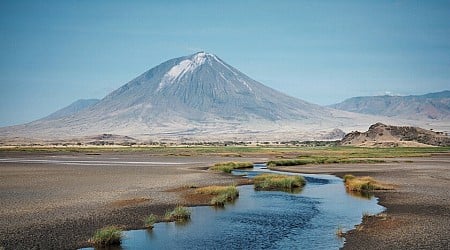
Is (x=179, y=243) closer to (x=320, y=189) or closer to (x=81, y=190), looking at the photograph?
(x=81, y=190)

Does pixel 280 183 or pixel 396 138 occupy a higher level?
pixel 396 138

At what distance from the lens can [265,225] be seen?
72.8ft

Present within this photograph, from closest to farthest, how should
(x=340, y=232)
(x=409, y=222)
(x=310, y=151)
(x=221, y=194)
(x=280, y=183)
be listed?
(x=340, y=232) → (x=409, y=222) → (x=221, y=194) → (x=280, y=183) → (x=310, y=151)

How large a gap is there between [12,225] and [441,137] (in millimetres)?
123771

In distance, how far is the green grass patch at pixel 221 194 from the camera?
28.4 metres

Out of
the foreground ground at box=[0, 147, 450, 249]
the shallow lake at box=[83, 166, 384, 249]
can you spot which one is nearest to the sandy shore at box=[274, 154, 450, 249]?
the foreground ground at box=[0, 147, 450, 249]

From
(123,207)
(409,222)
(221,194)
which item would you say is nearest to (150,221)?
(123,207)

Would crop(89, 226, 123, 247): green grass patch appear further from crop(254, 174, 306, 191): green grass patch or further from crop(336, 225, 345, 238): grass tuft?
crop(254, 174, 306, 191): green grass patch

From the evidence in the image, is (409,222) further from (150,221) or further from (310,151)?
(310,151)

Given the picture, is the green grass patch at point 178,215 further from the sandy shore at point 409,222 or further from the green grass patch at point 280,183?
the green grass patch at point 280,183

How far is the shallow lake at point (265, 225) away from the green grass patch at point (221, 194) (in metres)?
0.59

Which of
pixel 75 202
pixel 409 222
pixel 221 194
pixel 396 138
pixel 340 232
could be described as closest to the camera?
pixel 340 232

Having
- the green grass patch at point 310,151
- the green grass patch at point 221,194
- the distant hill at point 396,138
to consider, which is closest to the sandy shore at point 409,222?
the green grass patch at point 221,194

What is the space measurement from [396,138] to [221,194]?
10169 centimetres
